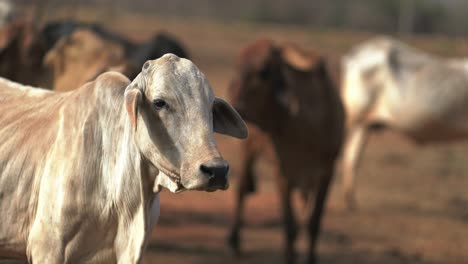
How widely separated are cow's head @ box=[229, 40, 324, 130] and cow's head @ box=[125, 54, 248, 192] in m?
4.37

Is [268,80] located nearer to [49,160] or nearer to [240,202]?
[240,202]

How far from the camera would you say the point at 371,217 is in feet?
37.9

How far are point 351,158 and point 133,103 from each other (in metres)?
9.18

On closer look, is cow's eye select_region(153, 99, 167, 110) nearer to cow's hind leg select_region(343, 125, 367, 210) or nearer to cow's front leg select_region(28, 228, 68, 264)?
cow's front leg select_region(28, 228, 68, 264)

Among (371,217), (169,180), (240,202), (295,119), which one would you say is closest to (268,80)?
(295,119)

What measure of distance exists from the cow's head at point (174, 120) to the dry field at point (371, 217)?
467cm

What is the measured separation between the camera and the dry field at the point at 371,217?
949cm

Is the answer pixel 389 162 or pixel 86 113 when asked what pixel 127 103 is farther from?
pixel 389 162

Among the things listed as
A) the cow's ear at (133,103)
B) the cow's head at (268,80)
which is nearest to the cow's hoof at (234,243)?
the cow's head at (268,80)

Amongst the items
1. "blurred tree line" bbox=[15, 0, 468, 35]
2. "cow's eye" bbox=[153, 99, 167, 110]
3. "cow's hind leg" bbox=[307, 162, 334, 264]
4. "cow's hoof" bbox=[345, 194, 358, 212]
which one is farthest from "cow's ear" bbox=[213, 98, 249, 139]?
"blurred tree line" bbox=[15, 0, 468, 35]

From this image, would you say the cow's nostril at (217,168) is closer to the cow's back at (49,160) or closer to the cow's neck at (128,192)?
the cow's neck at (128,192)

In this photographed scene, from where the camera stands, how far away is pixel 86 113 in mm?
4348

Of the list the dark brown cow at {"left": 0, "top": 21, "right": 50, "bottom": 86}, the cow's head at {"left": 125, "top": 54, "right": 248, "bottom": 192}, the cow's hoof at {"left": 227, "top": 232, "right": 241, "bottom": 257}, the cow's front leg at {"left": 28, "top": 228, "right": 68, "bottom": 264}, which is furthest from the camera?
the cow's hoof at {"left": 227, "top": 232, "right": 241, "bottom": 257}

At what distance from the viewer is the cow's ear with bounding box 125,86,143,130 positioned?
155 inches
